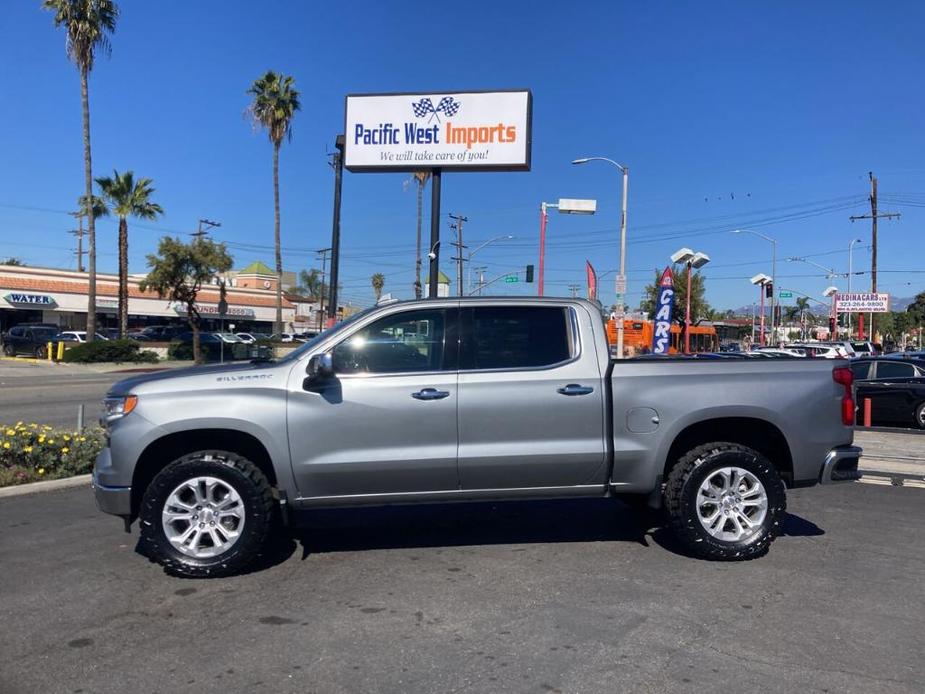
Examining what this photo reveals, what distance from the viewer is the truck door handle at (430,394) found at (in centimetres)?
518

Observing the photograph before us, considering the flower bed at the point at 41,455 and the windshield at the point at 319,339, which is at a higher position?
the windshield at the point at 319,339

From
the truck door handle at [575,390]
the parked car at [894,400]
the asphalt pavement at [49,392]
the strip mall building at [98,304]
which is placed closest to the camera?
the truck door handle at [575,390]

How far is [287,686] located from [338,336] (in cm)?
242

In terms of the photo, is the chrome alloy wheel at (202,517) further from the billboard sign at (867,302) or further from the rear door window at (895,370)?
the billboard sign at (867,302)

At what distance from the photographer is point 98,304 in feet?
181

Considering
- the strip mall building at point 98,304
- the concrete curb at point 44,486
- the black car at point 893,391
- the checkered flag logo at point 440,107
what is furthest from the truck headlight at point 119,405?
the strip mall building at point 98,304

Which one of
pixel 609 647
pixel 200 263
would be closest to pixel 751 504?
pixel 609 647

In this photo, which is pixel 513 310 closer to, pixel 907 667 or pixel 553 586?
pixel 553 586

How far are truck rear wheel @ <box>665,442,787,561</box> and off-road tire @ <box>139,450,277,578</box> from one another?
2943 mm

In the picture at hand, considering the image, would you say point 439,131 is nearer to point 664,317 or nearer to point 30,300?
point 664,317

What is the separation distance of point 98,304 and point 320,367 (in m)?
56.4

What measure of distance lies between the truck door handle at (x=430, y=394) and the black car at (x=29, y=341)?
129ft

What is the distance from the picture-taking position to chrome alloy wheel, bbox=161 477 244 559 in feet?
16.7

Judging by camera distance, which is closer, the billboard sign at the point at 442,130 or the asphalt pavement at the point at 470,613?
the asphalt pavement at the point at 470,613
